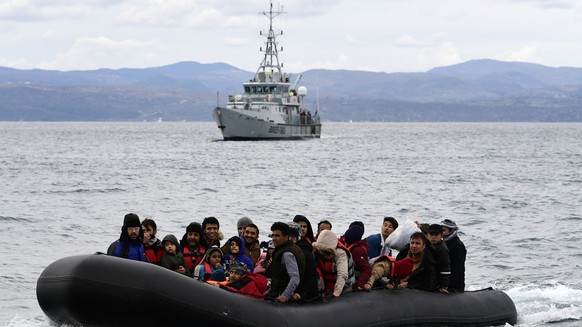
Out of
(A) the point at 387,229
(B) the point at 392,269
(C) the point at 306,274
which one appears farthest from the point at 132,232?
(A) the point at 387,229

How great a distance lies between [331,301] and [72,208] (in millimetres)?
28095

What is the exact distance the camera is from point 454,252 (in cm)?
1723

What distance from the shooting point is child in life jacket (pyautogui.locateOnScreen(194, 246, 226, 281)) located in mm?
15578

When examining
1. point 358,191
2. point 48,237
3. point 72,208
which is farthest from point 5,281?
point 358,191

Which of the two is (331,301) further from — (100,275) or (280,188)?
(280,188)

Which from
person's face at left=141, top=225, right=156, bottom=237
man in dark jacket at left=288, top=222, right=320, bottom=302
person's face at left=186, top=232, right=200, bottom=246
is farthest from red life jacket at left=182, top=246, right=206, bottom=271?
man in dark jacket at left=288, top=222, right=320, bottom=302

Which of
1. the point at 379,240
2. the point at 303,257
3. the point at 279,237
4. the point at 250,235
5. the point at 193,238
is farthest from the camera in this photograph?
the point at 379,240

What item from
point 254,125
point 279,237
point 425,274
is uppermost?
point 279,237

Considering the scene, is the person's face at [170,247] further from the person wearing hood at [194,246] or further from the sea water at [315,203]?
the sea water at [315,203]

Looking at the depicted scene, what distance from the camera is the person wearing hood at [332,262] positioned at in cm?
1540

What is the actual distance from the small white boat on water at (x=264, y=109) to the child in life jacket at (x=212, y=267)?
90.8 meters

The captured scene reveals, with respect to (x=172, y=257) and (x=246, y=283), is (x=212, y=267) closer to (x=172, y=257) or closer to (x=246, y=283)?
(x=172, y=257)

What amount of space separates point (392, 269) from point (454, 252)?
1167 mm

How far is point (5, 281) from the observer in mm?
23578
